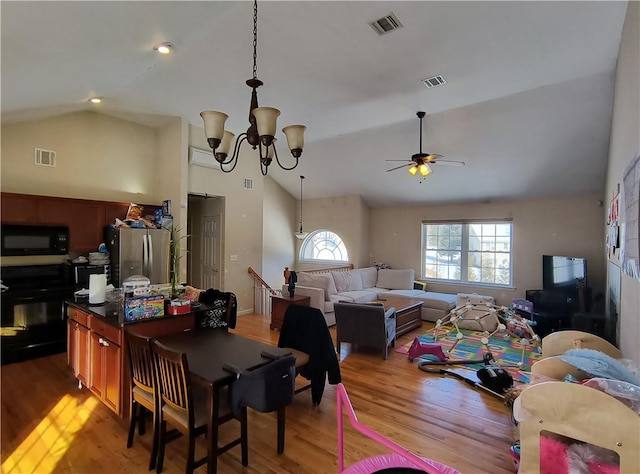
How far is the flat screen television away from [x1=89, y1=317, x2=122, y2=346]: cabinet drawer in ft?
20.5

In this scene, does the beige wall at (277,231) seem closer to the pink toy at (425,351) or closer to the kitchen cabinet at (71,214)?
the kitchen cabinet at (71,214)

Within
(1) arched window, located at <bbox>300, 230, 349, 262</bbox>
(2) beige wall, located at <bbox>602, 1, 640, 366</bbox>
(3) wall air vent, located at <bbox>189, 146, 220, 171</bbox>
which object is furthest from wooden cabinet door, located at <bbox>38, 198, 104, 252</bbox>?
(2) beige wall, located at <bbox>602, 1, 640, 366</bbox>

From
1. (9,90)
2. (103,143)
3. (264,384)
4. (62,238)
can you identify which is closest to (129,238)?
(62,238)

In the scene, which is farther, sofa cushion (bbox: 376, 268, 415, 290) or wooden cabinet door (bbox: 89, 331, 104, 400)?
sofa cushion (bbox: 376, 268, 415, 290)

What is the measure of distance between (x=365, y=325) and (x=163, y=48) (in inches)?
150

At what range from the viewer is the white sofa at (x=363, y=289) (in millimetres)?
5832

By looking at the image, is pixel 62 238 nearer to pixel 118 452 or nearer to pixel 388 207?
pixel 118 452

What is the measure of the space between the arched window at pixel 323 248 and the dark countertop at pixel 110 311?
5861 millimetres

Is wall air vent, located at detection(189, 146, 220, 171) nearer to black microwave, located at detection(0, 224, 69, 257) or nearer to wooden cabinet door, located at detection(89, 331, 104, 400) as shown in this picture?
black microwave, located at detection(0, 224, 69, 257)

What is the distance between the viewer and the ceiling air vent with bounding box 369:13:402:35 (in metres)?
2.68

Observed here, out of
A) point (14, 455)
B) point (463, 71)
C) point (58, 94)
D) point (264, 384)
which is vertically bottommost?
point (14, 455)

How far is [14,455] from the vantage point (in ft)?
7.31

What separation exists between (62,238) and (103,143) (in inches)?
64.4

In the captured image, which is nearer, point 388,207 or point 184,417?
point 184,417
